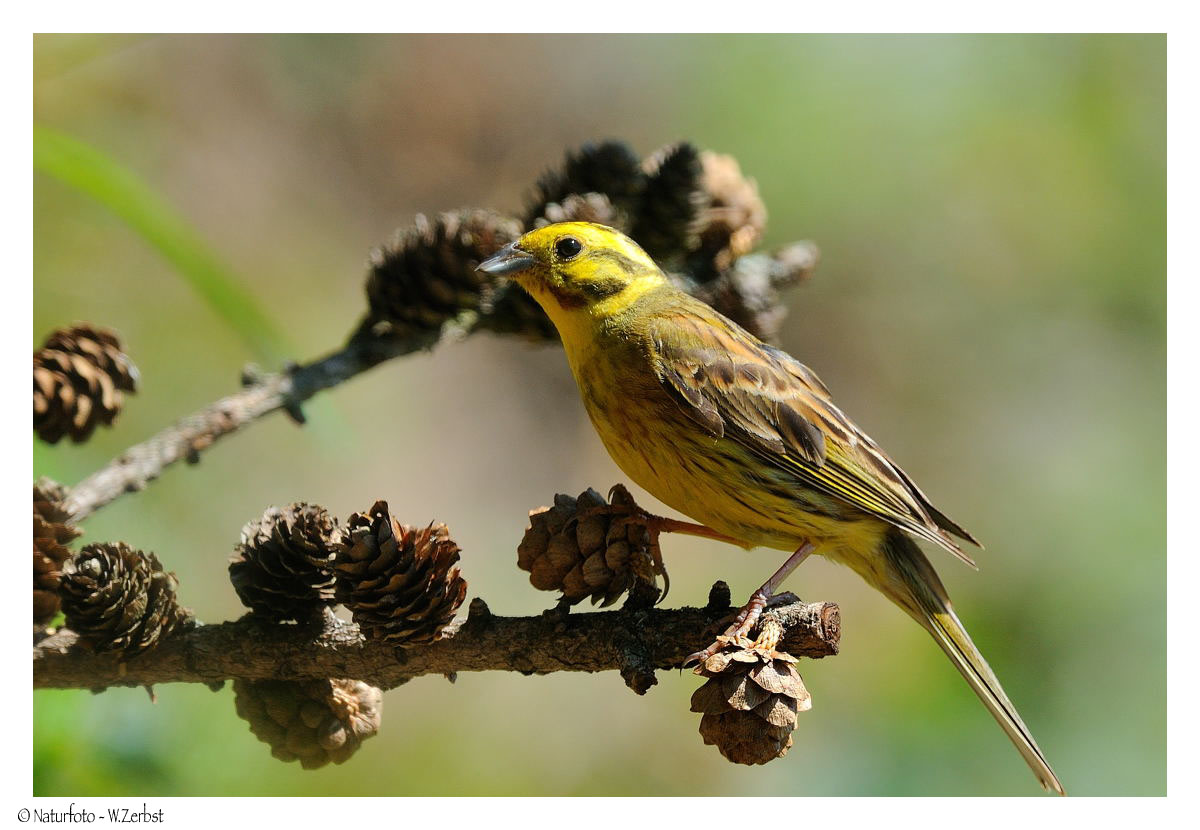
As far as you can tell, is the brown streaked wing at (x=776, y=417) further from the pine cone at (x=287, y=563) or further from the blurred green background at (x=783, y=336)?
the blurred green background at (x=783, y=336)

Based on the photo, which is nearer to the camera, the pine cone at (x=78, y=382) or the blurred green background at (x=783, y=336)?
the pine cone at (x=78, y=382)

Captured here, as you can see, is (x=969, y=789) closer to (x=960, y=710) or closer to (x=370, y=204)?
(x=960, y=710)

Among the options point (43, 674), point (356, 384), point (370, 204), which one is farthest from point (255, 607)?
→ point (370, 204)

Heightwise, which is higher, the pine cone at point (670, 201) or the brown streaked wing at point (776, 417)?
the pine cone at point (670, 201)

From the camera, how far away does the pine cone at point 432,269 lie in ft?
7.41

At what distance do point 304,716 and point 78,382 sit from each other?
86cm

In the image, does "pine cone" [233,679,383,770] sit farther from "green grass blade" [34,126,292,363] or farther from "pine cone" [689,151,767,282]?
"pine cone" [689,151,767,282]

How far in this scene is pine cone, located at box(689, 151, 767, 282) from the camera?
2.65 meters

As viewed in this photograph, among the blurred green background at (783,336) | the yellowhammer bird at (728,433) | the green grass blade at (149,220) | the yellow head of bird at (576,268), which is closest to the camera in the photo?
the green grass blade at (149,220)

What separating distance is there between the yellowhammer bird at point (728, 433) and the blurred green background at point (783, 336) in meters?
0.79

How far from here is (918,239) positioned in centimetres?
425

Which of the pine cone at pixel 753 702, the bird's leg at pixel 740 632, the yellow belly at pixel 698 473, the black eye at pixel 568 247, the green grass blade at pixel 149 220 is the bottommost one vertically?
the pine cone at pixel 753 702

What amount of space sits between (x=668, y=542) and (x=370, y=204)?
181 centimetres

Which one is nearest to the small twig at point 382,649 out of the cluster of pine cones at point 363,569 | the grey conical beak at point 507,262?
the cluster of pine cones at point 363,569
